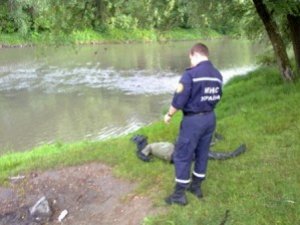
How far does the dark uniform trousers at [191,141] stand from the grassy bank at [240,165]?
0.55 m

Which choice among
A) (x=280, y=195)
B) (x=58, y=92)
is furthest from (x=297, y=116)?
(x=58, y=92)

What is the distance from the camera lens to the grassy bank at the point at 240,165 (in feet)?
21.5

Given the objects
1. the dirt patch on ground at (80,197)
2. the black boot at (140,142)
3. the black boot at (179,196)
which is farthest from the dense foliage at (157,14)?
the black boot at (179,196)

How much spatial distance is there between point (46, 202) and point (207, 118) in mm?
3036

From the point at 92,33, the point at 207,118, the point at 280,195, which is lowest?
the point at 92,33

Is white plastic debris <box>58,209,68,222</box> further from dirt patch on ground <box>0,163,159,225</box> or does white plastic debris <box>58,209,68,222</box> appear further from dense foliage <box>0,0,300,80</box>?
dense foliage <box>0,0,300,80</box>

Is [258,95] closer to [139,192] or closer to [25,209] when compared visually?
[139,192]

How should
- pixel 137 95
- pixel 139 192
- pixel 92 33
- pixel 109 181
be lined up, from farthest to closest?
pixel 92 33
pixel 137 95
pixel 109 181
pixel 139 192

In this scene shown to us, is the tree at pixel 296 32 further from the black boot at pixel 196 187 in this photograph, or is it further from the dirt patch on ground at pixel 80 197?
the black boot at pixel 196 187

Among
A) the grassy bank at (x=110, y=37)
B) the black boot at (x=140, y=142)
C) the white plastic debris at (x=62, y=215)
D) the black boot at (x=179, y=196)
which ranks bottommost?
the grassy bank at (x=110, y=37)

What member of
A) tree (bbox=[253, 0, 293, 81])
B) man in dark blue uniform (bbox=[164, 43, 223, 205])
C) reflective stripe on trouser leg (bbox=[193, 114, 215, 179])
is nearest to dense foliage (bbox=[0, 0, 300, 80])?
tree (bbox=[253, 0, 293, 81])

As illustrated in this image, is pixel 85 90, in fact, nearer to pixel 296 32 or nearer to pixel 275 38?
pixel 296 32

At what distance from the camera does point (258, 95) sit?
41.4ft

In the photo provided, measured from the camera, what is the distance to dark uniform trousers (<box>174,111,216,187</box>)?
6.64 m
